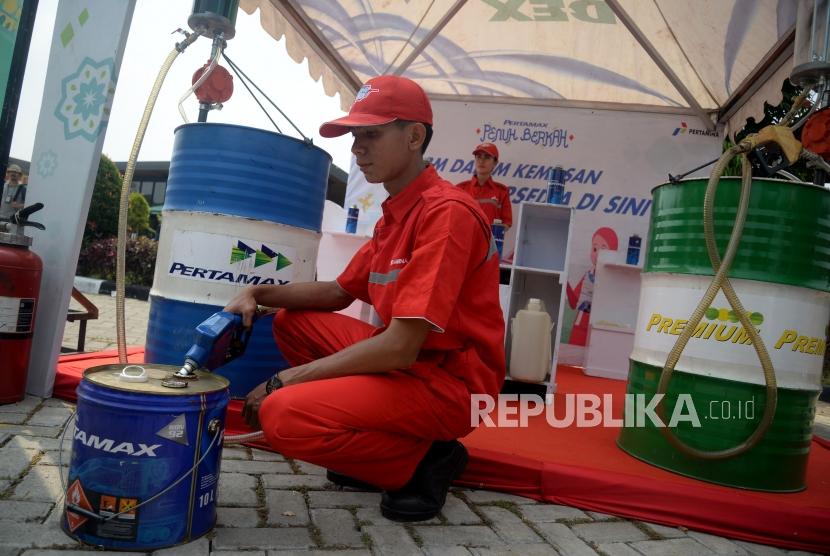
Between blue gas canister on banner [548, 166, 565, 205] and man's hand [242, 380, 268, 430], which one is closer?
man's hand [242, 380, 268, 430]

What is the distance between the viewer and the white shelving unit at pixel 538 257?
427 centimetres

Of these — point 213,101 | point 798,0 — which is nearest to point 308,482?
point 213,101

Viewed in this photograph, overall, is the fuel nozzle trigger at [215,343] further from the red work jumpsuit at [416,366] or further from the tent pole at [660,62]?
the tent pole at [660,62]

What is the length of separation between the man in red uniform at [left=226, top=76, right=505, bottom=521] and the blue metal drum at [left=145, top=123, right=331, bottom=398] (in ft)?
1.77

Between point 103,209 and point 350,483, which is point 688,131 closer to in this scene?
point 350,483

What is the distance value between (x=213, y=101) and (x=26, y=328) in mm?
1980

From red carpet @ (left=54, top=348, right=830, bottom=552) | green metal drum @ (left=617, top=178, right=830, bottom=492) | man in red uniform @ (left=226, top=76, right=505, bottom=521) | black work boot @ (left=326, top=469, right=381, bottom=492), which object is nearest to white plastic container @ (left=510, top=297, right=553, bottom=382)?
red carpet @ (left=54, top=348, right=830, bottom=552)

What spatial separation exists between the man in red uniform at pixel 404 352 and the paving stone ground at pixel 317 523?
13 centimetres

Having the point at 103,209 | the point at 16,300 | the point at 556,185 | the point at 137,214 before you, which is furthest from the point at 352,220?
the point at 137,214

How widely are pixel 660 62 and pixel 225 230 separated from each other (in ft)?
15.2

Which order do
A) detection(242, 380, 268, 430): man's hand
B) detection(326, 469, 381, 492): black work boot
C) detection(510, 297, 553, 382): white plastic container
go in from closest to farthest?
detection(242, 380, 268, 430): man's hand
detection(326, 469, 381, 492): black work boot
detection(510, 297, 553, 382): white plastic container

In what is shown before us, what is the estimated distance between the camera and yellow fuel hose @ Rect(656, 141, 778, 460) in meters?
2.27

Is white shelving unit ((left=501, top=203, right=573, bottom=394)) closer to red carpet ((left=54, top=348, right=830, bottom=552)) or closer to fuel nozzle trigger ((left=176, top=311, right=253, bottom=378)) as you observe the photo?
red carpet ((left=54, top=348, right=830, bottom=552))
